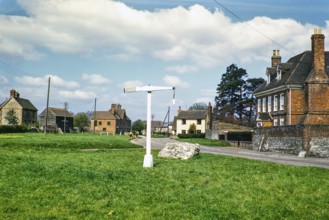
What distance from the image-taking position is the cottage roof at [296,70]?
44.0 m

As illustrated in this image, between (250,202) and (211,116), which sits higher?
(211,116)

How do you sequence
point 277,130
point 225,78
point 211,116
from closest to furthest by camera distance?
point 277,130
point 211,116
point 225,78

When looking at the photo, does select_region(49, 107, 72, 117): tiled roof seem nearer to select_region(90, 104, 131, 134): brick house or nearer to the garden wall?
select_region(90, 104, 131, 134): brick house

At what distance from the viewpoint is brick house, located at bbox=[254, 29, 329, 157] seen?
108 ft

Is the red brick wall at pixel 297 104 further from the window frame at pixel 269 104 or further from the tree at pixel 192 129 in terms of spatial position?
the tree at pixel 192 129

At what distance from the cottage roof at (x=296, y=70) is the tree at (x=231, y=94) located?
4551cm

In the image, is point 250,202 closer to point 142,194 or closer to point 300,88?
point 142,194

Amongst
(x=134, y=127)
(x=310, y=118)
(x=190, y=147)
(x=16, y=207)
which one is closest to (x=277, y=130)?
(x=310, y=118)

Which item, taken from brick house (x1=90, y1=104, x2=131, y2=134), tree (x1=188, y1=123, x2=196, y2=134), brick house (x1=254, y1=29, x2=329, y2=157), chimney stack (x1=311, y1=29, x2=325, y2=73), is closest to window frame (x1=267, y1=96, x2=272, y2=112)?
brick house (x1=254, y1=29, x2=329, y2=157)

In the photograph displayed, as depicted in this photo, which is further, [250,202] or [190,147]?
[190,147]

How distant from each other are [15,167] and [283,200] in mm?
8666

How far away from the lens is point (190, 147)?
19.9 metres

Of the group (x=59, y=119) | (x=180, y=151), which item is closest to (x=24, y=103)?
(x=59, y=119)

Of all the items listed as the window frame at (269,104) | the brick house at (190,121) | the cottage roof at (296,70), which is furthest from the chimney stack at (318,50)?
the brick house at (190,121)
